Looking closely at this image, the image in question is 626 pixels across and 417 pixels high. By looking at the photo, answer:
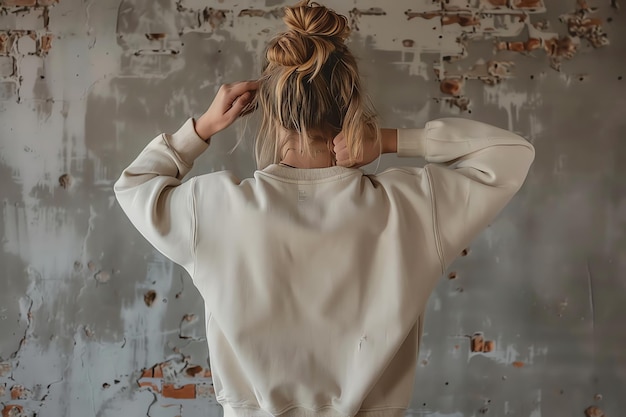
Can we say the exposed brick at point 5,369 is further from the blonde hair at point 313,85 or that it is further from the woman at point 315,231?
the blonde hair at point 313,85

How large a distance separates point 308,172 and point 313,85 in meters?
0.14

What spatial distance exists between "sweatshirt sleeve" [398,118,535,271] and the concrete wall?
0.98 meters

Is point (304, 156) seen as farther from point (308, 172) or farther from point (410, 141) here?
point (410, 141)

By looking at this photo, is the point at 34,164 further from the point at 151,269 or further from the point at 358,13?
the point at 358,13

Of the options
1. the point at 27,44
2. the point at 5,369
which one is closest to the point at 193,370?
the point at 5,369

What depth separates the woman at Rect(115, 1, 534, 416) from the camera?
2.81 feet

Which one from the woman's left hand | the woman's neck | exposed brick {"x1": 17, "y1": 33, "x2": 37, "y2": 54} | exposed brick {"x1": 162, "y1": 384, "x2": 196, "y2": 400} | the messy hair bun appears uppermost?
exposed brick {"x1": 17, "y1": 33, "x2": 37, "y2": 54}

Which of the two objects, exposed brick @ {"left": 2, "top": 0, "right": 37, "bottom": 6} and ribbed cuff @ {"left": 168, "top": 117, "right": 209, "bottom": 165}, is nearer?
ribbed cuff @ {"left": 168, "top": 117, "right": 209, "bottom": 165}

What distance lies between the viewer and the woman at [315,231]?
33.7 inches

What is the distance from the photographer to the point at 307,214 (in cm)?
86

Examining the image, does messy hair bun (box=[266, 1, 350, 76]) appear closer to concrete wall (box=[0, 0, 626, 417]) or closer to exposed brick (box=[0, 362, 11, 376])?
concrete wall (box=[0, 0, 626, 417])

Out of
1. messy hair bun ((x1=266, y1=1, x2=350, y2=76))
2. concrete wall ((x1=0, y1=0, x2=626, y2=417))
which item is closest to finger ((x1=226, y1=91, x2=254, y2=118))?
messy hair bun ((x1=266, y1=1, x2=350, y2=76))

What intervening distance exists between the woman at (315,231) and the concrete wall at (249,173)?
106cm

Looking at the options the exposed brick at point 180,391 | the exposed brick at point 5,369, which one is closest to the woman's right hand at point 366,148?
the exposed brick at point 180,391
